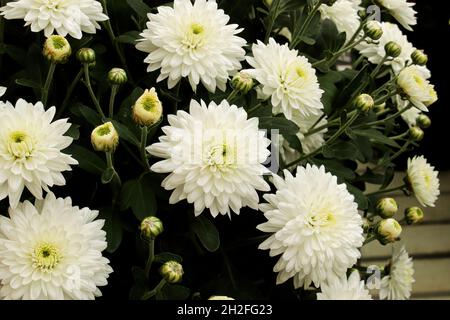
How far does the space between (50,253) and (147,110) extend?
19 centimetres

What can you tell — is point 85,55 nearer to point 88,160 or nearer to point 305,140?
point 88,160

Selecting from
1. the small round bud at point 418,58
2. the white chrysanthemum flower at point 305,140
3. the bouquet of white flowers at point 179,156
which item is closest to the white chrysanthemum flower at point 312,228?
the bouquet of white flowers at point 179,156

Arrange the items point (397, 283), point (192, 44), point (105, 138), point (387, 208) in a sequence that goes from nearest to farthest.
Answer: point (105, 138)
point (192, 44)
point (387, 208)
point (397, 283)

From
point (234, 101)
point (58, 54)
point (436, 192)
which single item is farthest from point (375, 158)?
point (58, 54)

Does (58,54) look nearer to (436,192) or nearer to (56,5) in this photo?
(56,5)

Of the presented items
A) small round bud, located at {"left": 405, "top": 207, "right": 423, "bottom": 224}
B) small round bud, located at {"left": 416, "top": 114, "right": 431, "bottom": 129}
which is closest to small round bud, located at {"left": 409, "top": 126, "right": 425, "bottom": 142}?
small round bud, located at {"left": 416, "top": 114, "right": 431, "bottom": 129}

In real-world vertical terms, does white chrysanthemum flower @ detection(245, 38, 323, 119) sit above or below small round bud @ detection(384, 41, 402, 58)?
below

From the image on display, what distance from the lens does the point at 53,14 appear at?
2.33ft

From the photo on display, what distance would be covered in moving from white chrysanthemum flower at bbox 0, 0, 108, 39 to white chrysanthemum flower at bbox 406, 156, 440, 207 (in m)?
0.58

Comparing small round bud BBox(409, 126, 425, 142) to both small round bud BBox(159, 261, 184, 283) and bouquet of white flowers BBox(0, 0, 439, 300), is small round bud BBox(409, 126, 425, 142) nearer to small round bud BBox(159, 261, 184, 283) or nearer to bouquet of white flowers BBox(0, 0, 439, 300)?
bouquet of white flowers BBox(0, 0, 439, 300)

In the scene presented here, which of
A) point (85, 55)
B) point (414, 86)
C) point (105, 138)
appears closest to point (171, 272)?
point (105, 138)

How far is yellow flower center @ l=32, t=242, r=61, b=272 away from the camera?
65 cm
